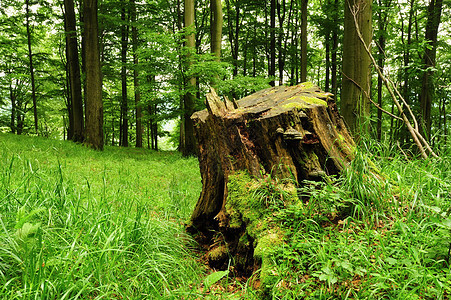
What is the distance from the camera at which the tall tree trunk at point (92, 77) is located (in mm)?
9641

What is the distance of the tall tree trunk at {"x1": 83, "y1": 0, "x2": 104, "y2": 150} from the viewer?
380 inches

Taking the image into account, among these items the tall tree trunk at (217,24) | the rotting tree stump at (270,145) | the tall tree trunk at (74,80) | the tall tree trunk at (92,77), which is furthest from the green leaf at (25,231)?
the tall tree trunk at (74,80)

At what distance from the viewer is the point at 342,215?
221 cm

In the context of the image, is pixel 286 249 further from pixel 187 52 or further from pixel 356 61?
pixel 187 52

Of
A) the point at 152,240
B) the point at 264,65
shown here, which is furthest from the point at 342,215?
the point at 264,65

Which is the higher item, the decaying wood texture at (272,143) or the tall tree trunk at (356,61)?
the tall tree trunk at (356,61)

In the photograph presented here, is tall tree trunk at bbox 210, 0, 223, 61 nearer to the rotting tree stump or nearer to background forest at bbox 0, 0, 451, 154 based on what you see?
background forest at bbox 0, 0, 451, 154

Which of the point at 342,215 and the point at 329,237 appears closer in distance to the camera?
the point at 329,237

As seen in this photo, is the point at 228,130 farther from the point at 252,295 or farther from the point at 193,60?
the point at 193,60

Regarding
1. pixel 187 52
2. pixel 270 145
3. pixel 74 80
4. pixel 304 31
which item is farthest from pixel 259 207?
pixel 74 80

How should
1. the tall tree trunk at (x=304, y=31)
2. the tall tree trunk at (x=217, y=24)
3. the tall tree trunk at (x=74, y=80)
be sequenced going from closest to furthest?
the tall tree trunk at (x=217, y=24) → the tall tree trunk at (x=304, y=31) → the tall tree trunk at (x=74, y=80)

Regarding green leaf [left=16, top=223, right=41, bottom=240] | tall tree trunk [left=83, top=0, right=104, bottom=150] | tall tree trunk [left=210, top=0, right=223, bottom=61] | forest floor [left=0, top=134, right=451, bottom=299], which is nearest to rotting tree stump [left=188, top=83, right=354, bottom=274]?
forest floor [left=0, top=134, right=451, bottom=299]

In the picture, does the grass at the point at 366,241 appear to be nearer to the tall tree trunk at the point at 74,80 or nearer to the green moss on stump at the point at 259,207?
the green moss on stump at the point at 259,207

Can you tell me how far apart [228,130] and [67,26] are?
499 inches
